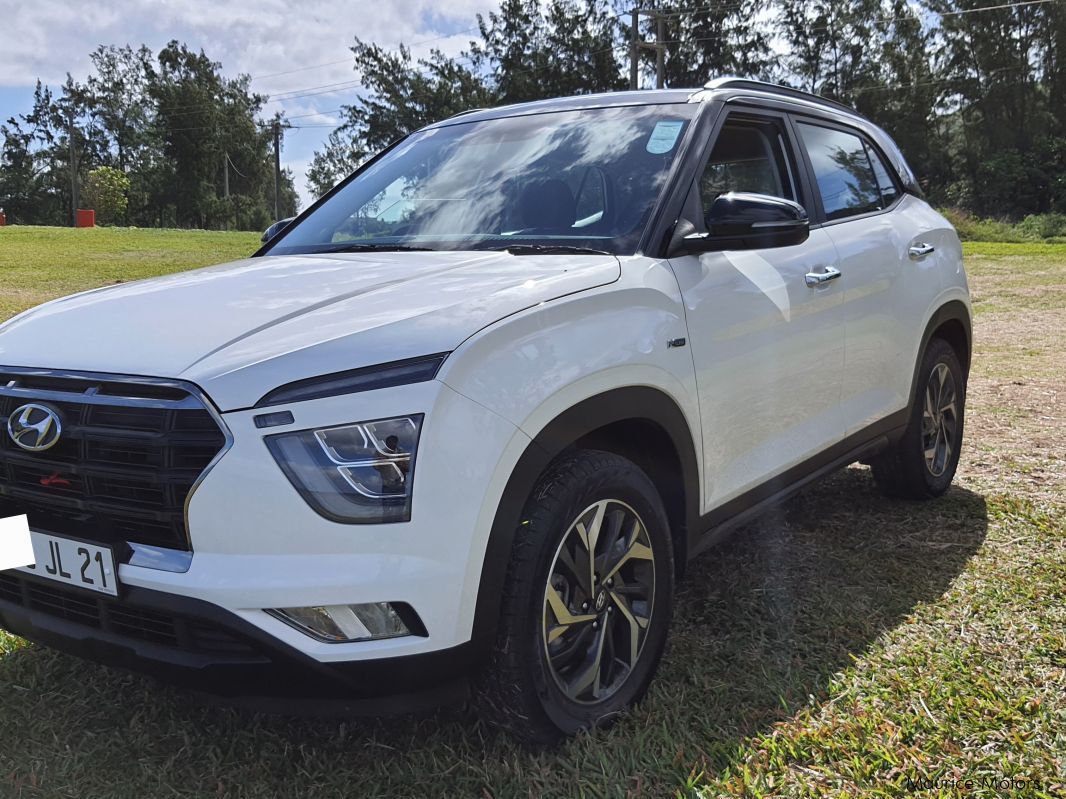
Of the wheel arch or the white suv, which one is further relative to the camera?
the wheel arch

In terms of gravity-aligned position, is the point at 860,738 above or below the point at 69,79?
below

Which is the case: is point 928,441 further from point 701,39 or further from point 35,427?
point 701,39

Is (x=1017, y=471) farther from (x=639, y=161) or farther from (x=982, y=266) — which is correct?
(x=982, y=266)

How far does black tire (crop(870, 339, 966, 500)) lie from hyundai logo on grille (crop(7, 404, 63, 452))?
11.7ft

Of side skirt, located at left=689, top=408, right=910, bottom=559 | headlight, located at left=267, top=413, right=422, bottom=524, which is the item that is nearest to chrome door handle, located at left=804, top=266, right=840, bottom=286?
side skirt, located at left=689, top=408, right=910, bottom=559

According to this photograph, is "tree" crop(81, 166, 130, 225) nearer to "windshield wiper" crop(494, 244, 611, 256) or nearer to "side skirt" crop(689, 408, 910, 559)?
"side skirt" crop(689, 408, 910, 559)

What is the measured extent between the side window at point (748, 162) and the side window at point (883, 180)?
891 millimetres

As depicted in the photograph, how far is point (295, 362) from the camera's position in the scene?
2.10 meters

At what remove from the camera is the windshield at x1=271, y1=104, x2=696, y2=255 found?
307cm

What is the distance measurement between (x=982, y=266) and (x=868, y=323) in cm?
2103

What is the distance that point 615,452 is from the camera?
2.80 metres

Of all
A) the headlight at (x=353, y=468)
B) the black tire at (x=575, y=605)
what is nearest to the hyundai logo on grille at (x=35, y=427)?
the headlight at (x=353, y=468)

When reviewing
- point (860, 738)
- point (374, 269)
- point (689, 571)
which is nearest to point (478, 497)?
point (374, 269)

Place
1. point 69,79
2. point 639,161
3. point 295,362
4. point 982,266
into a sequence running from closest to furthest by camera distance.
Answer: point 295,362, point 639,161, point 982,266, point 69,79
